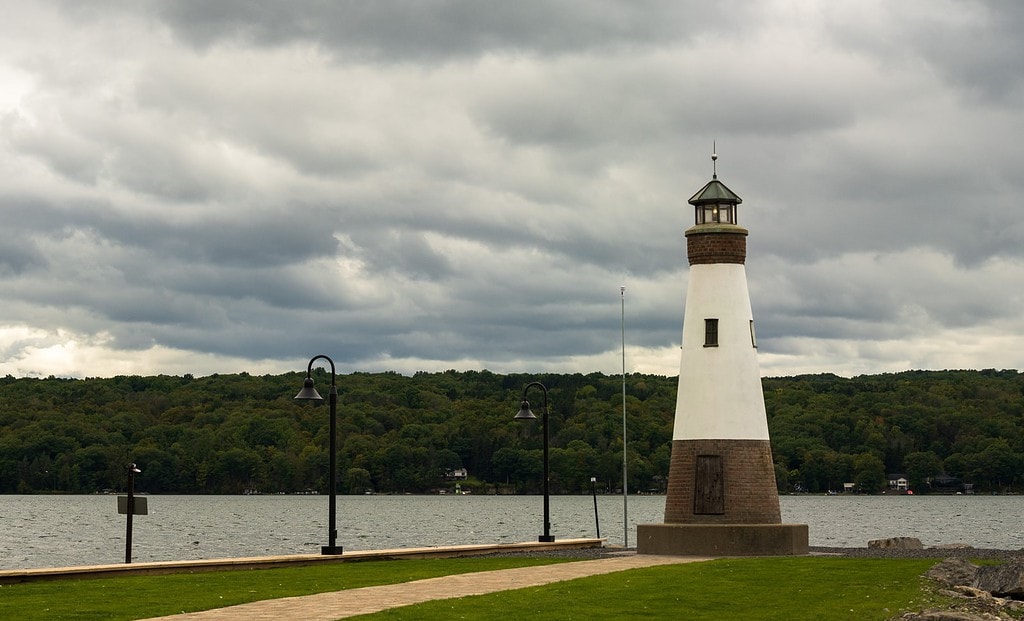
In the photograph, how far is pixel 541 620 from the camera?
22.6 meters

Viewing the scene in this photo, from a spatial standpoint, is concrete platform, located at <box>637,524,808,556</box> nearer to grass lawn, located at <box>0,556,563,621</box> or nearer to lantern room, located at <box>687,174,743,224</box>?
grass lawn, located at <box>0,556,563,621</box>

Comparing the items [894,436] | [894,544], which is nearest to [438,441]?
[894,436]

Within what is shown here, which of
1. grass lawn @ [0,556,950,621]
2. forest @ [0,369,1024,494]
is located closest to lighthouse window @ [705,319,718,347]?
grass lawn @ [0,556,950,621]

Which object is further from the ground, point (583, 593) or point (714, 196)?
point (714, 196)

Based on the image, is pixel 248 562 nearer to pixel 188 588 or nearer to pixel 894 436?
pixel 188 588

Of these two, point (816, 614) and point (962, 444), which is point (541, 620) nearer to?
point (816, 614)

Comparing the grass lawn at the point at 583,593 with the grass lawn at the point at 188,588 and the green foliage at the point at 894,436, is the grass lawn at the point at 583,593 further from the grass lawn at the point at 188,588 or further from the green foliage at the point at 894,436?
the green foliage at the point at 894,436

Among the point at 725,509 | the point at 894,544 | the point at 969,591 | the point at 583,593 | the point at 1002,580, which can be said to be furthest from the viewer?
the point at 894,544

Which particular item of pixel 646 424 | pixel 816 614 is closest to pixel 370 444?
pixel 646 424

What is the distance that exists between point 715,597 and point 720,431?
14.7 m

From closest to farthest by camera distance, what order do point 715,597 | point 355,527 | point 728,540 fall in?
point 715,597
point 728,540
point 355,527

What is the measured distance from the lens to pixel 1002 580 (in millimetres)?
30766

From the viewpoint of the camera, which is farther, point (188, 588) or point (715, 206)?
point (715, 206)

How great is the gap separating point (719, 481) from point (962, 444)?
144430 mm
